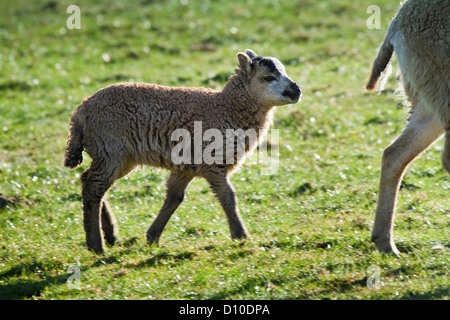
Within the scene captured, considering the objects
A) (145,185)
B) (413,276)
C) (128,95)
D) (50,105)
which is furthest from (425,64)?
(50,105)

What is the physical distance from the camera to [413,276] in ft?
18.9

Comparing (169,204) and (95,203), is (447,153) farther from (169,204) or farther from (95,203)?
(95,203)

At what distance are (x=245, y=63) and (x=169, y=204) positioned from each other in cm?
193

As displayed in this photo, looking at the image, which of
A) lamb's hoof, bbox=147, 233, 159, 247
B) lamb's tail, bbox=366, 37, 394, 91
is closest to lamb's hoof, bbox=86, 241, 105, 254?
lamb's hoof, bbox=147, 233, 159, 247

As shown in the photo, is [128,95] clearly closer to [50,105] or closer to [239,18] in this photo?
[50,105]

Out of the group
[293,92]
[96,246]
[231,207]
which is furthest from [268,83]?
[96,246]

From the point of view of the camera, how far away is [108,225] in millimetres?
7289

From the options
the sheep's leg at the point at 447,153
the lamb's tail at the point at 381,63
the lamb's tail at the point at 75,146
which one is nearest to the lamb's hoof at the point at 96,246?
the lamb's tail at the point at 75,146

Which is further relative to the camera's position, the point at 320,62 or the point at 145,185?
the point at 320,62

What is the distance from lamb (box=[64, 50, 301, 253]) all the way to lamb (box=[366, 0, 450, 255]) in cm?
134

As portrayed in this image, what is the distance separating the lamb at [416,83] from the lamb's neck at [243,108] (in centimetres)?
135

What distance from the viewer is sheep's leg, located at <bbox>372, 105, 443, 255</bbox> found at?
254 inches

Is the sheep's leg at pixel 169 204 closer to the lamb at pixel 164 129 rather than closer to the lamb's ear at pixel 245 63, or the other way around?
the lamb at pixel 164 129
